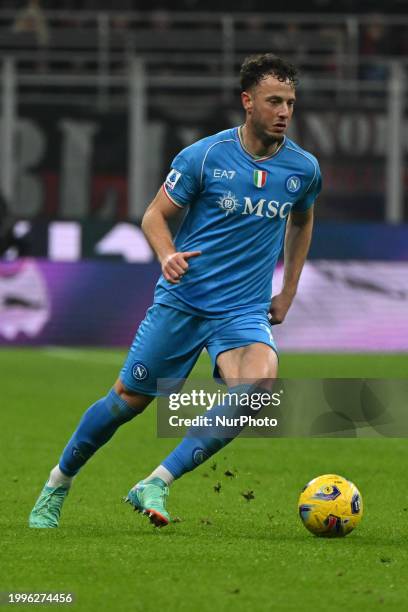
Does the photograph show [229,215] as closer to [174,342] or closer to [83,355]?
[174,342]

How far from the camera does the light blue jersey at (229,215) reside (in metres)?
6.39

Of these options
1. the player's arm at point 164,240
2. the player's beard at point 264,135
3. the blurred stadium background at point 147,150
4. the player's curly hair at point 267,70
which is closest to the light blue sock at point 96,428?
the player's arm at point 164,240

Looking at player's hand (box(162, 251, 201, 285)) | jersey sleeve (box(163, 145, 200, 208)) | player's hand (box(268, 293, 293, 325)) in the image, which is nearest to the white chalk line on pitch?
player's hand (box(268, 293, 293, 325))

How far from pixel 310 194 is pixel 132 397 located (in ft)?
4.05

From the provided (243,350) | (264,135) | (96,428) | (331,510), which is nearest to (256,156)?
(264,135)

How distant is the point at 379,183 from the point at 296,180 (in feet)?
49.4

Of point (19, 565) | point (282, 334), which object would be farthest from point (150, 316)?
point (282, 334)

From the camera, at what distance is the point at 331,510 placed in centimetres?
642

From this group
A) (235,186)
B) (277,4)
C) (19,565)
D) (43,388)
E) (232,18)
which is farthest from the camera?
(277,4)

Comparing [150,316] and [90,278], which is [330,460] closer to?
[150,316]

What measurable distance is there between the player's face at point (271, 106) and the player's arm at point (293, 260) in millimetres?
506

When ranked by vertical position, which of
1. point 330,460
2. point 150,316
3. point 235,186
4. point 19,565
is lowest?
point 330,460

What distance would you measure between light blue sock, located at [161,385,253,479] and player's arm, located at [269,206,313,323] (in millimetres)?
611

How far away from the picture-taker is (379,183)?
21.3 m
